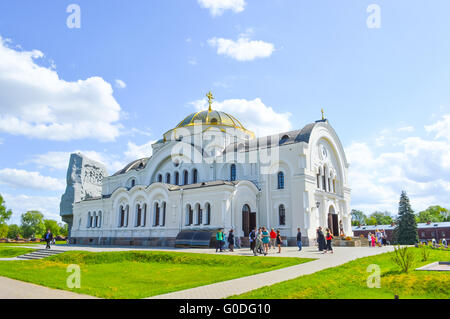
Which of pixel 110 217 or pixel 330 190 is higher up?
pixel 330 190

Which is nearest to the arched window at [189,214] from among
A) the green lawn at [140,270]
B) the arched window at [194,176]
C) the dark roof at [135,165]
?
the arched window at [194,176]

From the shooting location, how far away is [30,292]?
1079 centimetres

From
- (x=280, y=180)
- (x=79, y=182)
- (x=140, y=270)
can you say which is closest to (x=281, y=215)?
(x=280, y=180)

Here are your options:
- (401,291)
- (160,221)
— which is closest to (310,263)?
(401,291)

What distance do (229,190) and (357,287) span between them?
17.6 meters

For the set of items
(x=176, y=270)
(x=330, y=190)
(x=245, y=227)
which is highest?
(x=330, y=190)

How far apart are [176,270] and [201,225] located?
11710 millimetres

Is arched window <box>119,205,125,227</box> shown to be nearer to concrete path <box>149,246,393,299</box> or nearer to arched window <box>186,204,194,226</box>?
arched window <box>186,204,194,226</box>

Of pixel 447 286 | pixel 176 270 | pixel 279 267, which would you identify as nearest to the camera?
pixel 447 286

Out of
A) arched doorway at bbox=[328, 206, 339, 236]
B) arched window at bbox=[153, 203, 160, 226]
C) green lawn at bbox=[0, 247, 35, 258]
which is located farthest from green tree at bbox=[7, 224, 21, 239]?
arched doorway at bbox=[328, 206, 339, 236]

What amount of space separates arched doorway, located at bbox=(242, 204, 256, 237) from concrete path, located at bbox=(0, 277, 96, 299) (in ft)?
59.9

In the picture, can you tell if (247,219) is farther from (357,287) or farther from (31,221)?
(31,221)
